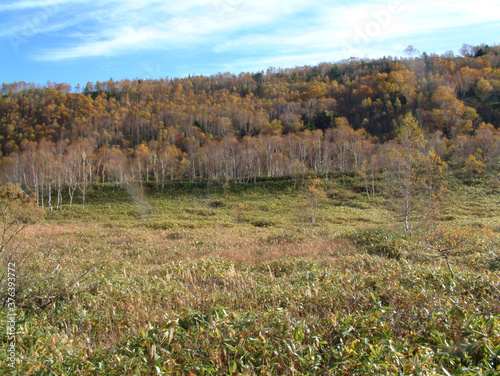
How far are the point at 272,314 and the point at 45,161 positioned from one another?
7481 centimetres

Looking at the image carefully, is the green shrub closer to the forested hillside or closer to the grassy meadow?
the grassy meadow

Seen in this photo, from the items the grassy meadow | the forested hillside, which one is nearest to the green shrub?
the grassy meadow

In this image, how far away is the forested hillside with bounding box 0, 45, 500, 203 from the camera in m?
69.4

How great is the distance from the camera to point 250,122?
11744cm

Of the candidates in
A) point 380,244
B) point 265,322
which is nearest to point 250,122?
point 380,244

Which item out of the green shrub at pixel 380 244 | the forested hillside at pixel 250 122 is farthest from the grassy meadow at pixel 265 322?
the forested hillside at pixel 250 122

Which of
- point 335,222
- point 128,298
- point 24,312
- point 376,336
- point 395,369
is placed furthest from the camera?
point 335,222

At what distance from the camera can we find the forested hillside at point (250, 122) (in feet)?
228

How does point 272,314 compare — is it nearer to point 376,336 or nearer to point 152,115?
point 376,336

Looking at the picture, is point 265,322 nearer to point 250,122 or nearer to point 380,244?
point 380,244

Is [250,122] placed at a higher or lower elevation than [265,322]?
higher

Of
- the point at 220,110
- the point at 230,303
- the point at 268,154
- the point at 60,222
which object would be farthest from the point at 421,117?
the point at 230,303

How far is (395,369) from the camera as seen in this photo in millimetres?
2885

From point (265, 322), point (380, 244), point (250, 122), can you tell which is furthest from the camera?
point (250, 122)
